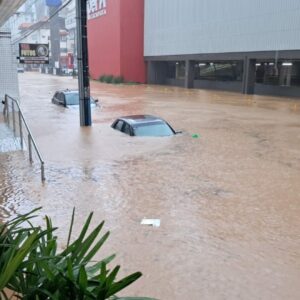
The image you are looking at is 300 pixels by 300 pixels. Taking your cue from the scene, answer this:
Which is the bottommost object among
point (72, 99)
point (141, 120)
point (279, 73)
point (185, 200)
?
point (185, 200)

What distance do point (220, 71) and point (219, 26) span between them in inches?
282

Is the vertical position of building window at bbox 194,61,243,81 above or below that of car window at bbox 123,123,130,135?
above

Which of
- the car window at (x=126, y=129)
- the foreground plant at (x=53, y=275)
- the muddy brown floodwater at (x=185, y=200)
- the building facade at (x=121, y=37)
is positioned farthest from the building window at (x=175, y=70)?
the foreground plant at (x=53, y=275)

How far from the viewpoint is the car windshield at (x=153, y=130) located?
14.5 metres

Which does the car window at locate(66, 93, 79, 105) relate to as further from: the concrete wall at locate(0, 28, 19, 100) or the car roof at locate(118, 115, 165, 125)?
the car roof at locate(118, 115, 165, 125)

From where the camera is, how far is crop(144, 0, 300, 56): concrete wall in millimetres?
29375

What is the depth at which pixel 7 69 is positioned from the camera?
19672 millimetres

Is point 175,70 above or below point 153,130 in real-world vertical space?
above

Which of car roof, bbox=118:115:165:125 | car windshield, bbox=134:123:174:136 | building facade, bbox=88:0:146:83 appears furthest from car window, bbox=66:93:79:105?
building facade, bbox=88:0:146:83

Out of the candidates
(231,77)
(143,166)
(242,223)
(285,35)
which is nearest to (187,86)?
(231,77)

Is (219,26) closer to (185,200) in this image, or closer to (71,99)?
(71,99)

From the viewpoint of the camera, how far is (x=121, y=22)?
151 feet

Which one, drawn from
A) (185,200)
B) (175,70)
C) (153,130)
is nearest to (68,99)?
(153,130)

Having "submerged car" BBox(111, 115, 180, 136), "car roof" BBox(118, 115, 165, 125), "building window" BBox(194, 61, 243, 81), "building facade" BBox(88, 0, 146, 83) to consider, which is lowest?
"submerged car" BBox(111, 115, 180, 136)
